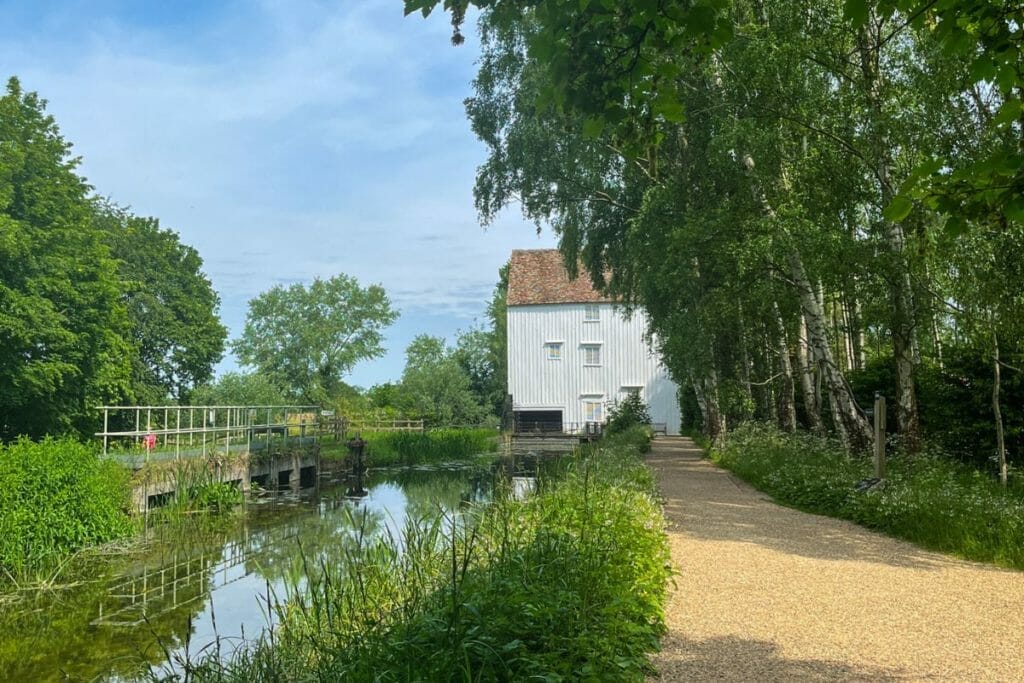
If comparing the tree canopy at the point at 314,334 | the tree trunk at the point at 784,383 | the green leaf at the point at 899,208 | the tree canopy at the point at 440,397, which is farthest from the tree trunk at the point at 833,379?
the tree canopy at the point at 314,334

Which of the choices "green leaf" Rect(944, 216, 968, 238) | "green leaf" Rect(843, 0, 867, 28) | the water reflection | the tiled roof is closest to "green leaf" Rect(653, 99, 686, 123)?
"green leaf" Rect(843, 0, 867, 28)

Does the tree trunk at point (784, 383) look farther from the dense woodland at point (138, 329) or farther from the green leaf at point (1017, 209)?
the dense woodland at point (138, 329)

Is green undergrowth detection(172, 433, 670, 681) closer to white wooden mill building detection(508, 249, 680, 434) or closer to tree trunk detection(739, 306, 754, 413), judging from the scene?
tree trunk detection(739, 306, 754, 413)

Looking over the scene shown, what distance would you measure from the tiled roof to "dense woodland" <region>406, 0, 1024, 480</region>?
21.2m

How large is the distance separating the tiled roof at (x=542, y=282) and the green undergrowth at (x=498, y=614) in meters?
33.7

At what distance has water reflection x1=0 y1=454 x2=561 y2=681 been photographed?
282 inches

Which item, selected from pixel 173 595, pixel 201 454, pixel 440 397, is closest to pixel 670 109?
pixel 173 595

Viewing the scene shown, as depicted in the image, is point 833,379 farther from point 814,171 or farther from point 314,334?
point 314,334

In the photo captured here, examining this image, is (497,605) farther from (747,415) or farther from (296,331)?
(296,331)

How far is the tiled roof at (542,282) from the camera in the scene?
40.8 m

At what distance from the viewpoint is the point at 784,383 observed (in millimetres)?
18734

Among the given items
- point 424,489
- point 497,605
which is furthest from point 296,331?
point 497,605

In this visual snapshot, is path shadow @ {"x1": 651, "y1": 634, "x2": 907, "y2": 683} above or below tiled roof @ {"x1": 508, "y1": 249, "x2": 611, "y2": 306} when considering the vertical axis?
below

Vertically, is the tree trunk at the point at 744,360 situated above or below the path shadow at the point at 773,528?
above
